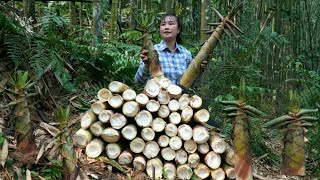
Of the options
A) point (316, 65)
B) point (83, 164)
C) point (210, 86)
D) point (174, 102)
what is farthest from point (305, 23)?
point (83, 164)

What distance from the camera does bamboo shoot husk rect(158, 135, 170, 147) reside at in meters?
3.12

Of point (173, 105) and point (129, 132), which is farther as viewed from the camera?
point (173, 105)

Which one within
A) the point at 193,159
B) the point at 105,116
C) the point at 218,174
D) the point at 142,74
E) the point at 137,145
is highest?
the point at 142,74

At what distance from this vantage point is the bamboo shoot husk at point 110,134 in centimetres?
307

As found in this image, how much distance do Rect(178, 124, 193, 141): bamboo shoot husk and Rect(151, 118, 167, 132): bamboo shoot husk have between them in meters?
0.13

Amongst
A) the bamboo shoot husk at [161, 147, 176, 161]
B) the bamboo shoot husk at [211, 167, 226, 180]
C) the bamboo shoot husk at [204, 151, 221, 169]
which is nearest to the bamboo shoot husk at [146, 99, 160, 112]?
the bamboo shoot husk at [161, 147, 176, 161]

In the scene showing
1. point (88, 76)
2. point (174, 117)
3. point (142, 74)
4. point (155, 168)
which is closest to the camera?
point (155, 168)

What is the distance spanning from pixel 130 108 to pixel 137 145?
0.29m

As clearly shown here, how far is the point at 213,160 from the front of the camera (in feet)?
10.3

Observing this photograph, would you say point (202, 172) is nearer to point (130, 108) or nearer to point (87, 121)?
point (130, 108)

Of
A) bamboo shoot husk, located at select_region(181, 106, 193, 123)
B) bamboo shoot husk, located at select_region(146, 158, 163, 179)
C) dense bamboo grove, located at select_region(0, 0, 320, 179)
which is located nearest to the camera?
bamboo shoot husk, located at select_region(146, 158, 163, 179)

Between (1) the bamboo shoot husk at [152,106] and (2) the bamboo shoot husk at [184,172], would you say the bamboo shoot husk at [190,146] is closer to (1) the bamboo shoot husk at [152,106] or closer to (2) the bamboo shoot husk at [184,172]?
(2) the bamboo shoot husk at [184,172]

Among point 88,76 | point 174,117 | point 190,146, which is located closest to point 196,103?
point 174,117

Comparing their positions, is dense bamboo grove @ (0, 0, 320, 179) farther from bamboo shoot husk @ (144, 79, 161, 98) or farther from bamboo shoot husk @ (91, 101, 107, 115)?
bamboo shoot husk @ (144, 79, 161, 98)
